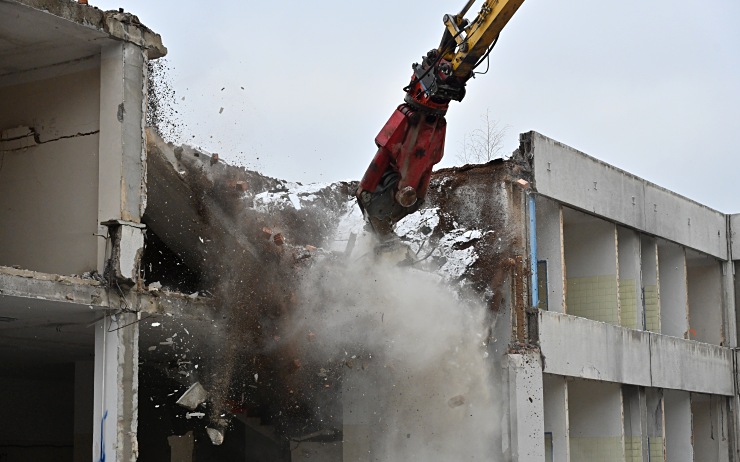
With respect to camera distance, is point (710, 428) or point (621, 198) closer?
point (621, 198)

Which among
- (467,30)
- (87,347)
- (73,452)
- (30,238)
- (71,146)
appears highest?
(467,30)

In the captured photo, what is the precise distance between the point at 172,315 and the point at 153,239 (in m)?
2.29

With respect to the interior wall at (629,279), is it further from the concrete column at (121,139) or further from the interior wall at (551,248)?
the concrete column at (121,139)

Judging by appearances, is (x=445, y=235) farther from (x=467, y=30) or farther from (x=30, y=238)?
(x=30, y=238)

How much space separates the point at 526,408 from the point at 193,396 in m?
4.91

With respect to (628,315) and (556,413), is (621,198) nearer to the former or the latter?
(628,315)

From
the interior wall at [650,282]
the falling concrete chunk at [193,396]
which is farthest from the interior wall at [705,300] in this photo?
the falling concrete chunk at [193,396]

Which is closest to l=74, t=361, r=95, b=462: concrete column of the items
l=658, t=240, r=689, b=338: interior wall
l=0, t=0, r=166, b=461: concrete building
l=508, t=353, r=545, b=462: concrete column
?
l=0, t=0, r=166, b=461: concrete building

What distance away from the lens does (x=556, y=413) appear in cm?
1736

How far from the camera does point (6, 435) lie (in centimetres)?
1956

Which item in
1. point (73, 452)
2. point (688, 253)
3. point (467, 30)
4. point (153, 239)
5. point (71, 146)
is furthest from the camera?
point (688, 253)

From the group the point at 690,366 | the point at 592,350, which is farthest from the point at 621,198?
the point at 690,366

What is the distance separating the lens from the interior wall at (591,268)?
19328 mm

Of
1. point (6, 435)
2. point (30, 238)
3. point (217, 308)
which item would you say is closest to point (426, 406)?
point (217, 308)
